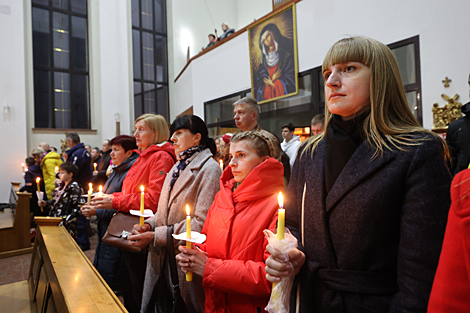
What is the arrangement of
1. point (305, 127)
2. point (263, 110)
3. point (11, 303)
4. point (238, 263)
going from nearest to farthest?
point (238, 263) < point (11, 303) < point (305, 127) < point (263, 110)

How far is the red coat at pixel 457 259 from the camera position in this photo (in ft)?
1.75

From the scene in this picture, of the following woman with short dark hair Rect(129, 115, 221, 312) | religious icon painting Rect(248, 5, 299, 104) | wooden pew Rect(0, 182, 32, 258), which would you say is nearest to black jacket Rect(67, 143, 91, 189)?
wooden pew Rect(0, 182, 32, 258)

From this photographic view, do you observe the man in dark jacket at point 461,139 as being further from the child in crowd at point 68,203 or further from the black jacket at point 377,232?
the child in crowd at point 68,203

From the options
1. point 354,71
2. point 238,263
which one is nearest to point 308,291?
point 238,263

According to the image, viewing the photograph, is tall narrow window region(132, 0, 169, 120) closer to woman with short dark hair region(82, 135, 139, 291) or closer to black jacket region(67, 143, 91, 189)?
black jacket region(67, 143, 91, 189)

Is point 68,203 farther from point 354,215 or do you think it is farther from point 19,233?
point 354,215

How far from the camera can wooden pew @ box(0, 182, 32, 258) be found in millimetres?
4891

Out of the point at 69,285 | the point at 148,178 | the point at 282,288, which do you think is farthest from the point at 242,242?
the point at 148,178

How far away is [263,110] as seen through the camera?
24.7 feet

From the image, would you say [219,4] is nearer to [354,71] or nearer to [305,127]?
[305,127]

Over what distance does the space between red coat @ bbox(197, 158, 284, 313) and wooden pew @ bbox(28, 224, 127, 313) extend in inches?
16.9

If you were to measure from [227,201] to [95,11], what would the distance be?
13.7 metres

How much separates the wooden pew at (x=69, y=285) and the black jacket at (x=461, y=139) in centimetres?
255

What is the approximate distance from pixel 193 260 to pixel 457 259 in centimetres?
106
